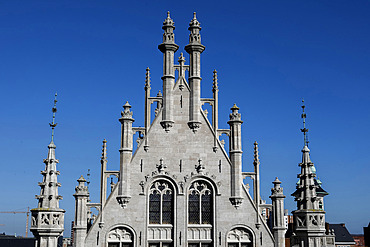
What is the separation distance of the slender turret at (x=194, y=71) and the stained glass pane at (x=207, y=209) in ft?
16.6

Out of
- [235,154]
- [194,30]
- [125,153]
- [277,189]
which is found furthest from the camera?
[194,30]

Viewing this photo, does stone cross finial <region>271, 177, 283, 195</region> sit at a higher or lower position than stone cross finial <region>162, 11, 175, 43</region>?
lower

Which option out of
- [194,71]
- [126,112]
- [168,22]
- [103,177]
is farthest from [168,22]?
[103,177]

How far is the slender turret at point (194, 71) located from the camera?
37.1 meters

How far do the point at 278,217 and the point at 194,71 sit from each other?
41.1 ft

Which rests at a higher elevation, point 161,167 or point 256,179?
point 161,167

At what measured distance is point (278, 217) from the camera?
35.5 metres

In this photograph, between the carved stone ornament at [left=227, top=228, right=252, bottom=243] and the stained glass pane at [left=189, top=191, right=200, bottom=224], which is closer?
the carved stone ornament at [left=227, top=228, right=252, bottom=243]

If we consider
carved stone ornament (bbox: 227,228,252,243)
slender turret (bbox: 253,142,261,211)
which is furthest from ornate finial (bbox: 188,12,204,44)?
carved stone ornament (bbox: 227,228,252,243)

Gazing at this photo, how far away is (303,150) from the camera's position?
124 ft

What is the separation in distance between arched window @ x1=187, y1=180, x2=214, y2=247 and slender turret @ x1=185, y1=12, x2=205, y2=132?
4.43m

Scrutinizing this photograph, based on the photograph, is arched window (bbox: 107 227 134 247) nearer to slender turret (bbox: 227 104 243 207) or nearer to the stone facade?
the stone facade

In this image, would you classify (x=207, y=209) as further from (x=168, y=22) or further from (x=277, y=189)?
(x=168, y=22)

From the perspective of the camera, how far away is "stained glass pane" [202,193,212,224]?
35.8 metres
